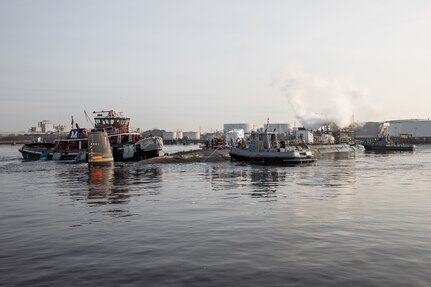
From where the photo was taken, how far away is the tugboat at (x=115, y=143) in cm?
7894

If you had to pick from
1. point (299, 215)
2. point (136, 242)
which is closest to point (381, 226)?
point (299, 215)

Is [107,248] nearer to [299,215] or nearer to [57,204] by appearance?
[299,215]

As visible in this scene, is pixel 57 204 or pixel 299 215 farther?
pixel 57 204

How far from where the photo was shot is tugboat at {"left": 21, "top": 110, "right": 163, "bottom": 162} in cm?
7894

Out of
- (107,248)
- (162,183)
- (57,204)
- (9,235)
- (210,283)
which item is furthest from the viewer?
(162,183)

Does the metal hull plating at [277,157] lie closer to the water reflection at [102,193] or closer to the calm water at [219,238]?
the water reflection at [102,193]

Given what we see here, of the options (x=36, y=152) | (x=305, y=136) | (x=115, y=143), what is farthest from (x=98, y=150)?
(x=305, y=136)

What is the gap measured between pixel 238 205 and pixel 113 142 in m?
62.6

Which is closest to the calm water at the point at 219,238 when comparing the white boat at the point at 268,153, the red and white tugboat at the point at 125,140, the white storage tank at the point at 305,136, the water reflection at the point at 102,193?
the water reflection at the point at 102,193

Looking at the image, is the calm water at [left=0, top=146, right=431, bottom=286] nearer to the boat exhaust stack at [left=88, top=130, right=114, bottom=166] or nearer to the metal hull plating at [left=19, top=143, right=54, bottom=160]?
the boat exhaust stack at [left=88, top=130, right=114, bottom=166]

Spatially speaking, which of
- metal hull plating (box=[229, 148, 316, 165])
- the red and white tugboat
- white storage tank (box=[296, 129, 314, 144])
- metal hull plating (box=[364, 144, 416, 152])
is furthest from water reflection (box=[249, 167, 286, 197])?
metal hull plating (box=[364, 144, 416, 152])

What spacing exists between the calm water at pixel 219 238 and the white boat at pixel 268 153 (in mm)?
30300

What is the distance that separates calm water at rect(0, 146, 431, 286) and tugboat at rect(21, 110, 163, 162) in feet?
154

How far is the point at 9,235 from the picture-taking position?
59.7ft
